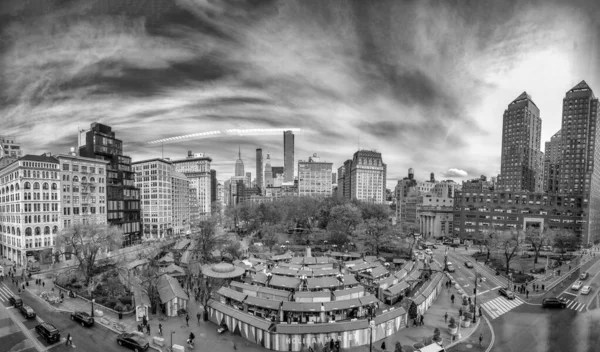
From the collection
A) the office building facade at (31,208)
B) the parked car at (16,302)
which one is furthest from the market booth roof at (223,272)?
the office building facade at (31,208)

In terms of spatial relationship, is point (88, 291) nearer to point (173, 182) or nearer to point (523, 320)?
point (523, 320)

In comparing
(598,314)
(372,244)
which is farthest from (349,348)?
(372,244)

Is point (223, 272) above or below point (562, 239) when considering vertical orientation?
above

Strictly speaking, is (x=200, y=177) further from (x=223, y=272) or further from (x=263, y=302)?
(x=263, y=302)

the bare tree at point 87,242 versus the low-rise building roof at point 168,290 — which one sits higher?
the bare tree at point 87,242

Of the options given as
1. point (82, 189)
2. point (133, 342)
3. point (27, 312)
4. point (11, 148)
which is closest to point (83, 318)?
point (27, 312)

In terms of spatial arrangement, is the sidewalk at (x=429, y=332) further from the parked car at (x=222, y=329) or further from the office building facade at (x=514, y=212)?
the office building facade at (x=514, y=212)
